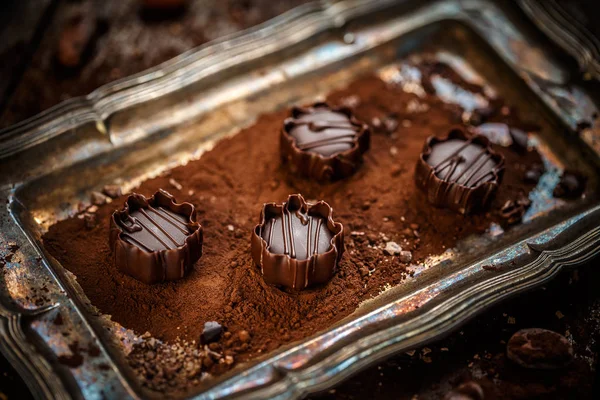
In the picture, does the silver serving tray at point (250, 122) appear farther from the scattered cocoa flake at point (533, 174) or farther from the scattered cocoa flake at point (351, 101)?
the scattered cocoa flake at point (351, 101)

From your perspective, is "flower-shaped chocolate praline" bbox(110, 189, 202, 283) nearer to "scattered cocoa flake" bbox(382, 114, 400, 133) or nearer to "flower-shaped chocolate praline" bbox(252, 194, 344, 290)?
"flower-shaped chocolate praline" bbox(252, 194, 344, 290)

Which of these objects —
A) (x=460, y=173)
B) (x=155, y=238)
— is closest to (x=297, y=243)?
(x=155, y=238)

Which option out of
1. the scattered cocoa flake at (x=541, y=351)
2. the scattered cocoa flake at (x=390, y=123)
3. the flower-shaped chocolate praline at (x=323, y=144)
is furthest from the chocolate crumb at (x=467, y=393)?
the scattered cocoa flake at (x=390, y=123)

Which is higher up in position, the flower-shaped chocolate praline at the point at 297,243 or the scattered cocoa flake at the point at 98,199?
the scattered cocoa flake at the point at 98,199

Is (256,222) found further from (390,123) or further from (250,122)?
(390,123)

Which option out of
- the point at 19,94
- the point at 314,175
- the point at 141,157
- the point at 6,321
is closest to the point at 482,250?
the point at 314,175
